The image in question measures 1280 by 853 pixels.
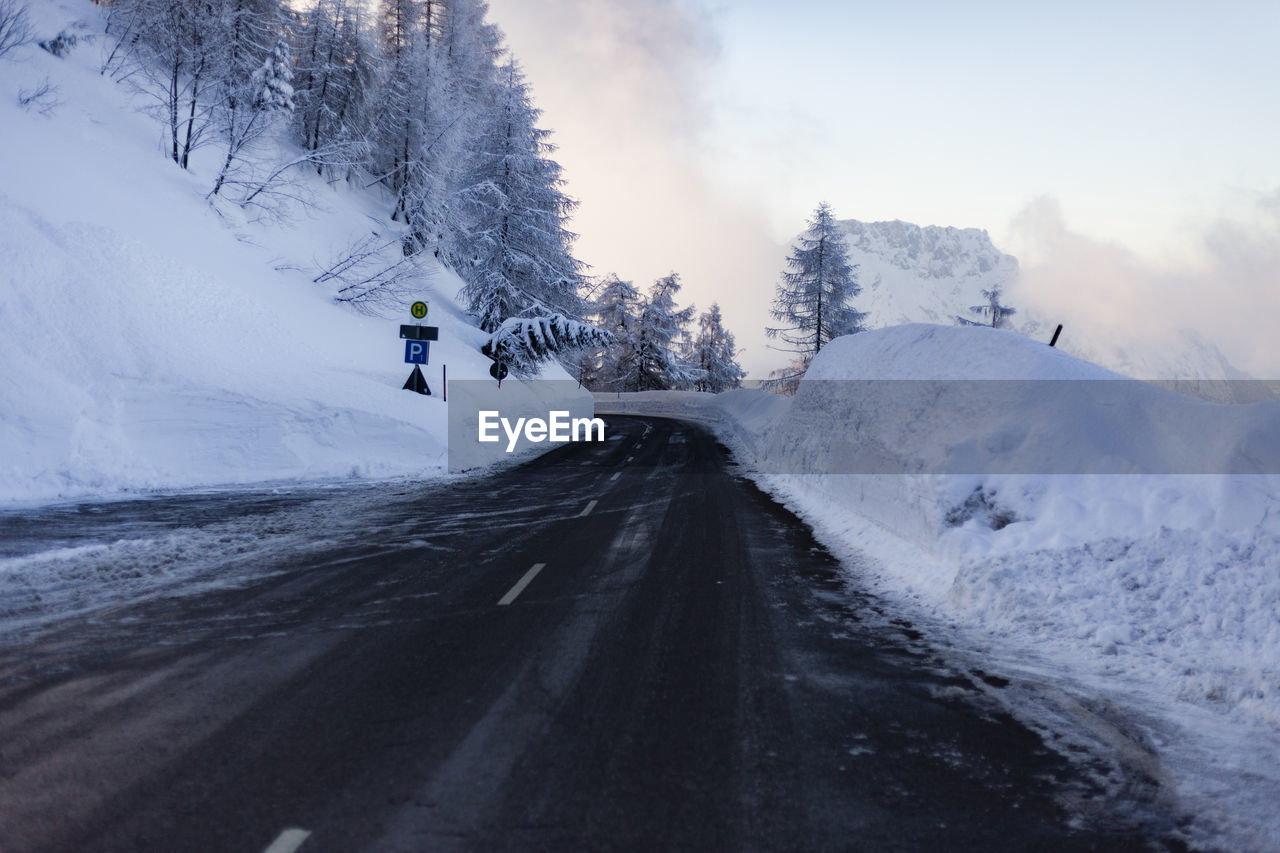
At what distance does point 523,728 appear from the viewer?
3.81 meters

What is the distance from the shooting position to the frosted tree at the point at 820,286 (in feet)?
150

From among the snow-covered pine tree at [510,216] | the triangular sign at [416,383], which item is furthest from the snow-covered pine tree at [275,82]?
the triangular sign at [416,383]

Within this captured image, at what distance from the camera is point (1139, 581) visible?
226 inches

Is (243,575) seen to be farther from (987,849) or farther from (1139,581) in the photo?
(1139,581)

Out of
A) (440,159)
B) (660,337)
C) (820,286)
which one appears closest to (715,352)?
(660,337)

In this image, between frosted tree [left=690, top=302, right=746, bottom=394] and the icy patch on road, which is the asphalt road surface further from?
frosted tree [left=690, top=302, right=746, bottom=394]

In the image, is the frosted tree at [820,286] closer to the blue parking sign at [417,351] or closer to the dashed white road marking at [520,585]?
the blue parking sign at [417,351]

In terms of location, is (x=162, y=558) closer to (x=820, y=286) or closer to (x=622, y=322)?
(x=820, y=286)

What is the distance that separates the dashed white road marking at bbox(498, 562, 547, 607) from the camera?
20.5ft

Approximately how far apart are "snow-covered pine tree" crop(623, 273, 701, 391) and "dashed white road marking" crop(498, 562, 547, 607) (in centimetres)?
5949

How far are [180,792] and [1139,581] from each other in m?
6.72

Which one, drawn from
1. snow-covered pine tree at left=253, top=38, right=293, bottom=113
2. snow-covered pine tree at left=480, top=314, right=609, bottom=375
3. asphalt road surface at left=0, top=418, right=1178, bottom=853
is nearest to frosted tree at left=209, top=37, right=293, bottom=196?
snow-covered pine tree at left=253, top=38, right=293, bottom=113

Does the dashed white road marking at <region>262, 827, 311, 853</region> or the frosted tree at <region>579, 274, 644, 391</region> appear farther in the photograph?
the frosted tree at <region>579, 274, 644, 391</region>

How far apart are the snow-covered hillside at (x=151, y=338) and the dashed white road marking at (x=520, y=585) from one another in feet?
27.5
